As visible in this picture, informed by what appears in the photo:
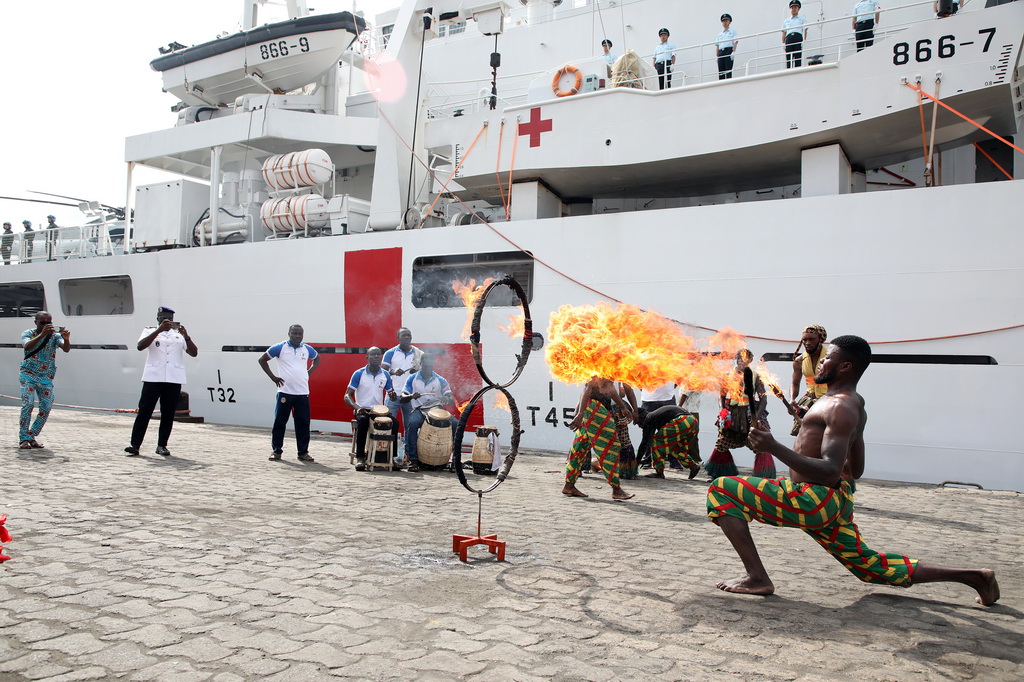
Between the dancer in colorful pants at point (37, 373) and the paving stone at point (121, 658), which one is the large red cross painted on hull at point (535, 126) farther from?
the paving stone at point (121, 658)

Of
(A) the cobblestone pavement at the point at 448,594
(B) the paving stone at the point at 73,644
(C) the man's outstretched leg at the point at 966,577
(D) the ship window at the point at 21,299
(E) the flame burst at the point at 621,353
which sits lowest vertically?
(A) the cobblestone pavement at the point at 448,594

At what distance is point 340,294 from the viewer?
12.1 meters

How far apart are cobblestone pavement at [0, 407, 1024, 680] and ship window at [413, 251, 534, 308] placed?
4766 mm

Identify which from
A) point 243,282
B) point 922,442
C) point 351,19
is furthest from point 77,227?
point 922,442

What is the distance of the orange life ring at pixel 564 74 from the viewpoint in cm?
1069

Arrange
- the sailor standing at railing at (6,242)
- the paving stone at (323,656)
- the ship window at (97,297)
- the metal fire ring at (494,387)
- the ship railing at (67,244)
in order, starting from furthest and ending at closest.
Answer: the sailor standing at railing at (6,242), the ship window at (97,297), the ship railing at (67,244), the metal fire ring at (494,387), the paving stone at (323,656)

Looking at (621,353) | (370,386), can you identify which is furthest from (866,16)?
(370,386)

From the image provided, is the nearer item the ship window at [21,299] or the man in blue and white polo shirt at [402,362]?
the man in blue and white polo shirt at [402,362]

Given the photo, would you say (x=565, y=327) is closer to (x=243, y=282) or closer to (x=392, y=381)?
(x=392, y=381)

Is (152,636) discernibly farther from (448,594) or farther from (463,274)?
(463,274)

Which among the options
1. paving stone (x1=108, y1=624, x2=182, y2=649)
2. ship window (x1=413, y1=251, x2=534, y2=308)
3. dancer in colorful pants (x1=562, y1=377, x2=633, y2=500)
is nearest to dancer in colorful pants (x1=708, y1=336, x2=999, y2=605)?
paving stone (x1=108, y1=624, x2=182, y2=649)

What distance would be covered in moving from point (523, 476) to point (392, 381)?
2219 millimetres

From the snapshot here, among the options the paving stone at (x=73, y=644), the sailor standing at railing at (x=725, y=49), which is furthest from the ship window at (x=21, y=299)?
the paving stone at (x=73, y=644)

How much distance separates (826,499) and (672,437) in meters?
4.78
